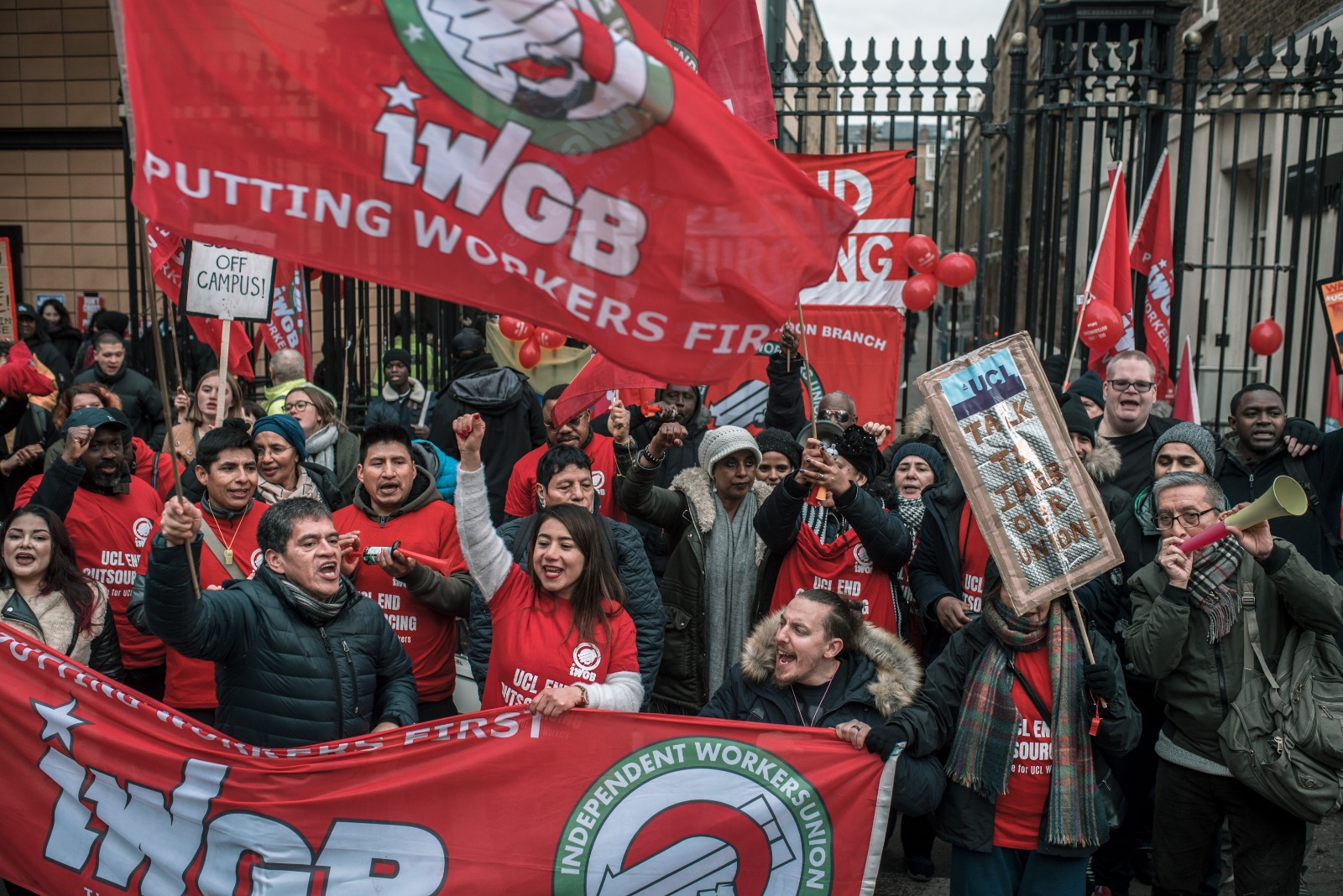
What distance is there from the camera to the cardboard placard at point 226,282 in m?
→ 6.30

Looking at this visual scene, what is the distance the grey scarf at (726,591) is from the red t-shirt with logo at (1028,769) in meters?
1.46

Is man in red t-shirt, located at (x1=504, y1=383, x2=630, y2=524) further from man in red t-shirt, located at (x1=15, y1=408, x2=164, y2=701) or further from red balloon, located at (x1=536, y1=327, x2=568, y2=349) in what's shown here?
red balloon, located at (x1=536, y1=327, x2=568, y2=349)

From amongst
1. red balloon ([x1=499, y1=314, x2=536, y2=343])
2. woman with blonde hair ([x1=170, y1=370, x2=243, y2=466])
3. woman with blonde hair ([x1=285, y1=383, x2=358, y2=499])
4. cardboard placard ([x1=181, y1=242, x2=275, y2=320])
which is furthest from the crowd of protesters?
red balloon ([x1=499, y1=314, x2=536, y2=343])

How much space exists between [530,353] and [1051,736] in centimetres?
721

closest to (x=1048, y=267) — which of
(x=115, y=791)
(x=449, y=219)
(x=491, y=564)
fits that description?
(x=491, y=564)

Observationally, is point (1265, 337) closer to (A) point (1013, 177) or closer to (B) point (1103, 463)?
(A) point (1013, 177)

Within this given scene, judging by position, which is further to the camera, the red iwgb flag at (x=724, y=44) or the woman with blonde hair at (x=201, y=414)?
the woman with blonde hair at (x=201, y=414)

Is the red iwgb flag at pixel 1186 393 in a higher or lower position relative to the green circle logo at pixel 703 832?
higher

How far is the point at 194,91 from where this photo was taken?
10.1ft

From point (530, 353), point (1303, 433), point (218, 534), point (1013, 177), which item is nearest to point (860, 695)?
point (218, 534)

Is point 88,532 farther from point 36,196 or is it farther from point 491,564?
point 36,196

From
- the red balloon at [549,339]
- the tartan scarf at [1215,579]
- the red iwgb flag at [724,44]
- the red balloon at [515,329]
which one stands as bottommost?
the tartan scarf at [1215,579]

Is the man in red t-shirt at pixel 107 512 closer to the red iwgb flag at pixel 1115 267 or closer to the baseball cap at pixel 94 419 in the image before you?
the baseball cap at pixel 94 419

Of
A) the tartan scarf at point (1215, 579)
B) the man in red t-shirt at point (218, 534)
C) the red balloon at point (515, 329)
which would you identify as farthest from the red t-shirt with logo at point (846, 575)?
the red balloon at point (515, 329)
